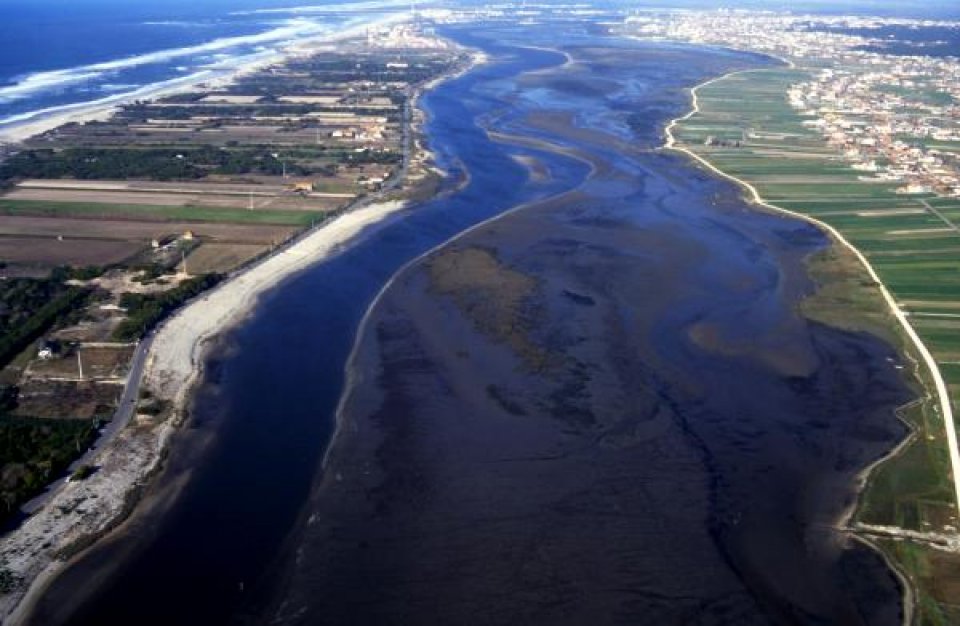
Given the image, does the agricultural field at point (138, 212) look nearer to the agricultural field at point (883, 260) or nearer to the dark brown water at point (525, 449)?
the dark brown water at point (525, 449)

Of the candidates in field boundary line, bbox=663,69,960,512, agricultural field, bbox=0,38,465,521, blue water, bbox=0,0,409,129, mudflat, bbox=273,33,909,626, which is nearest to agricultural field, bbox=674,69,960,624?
field boundary line, bbox=663,69,960,512

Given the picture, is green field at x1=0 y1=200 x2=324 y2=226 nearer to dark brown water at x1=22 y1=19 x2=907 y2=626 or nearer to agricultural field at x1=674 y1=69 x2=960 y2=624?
dark brown water at x1=22 y1=19 x2=907 y2=626

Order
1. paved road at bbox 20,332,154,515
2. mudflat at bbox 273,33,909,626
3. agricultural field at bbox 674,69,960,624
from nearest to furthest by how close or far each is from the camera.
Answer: mudflat at bbox 273,33,909,626 → paved road at bbox 20,332,154,515 → agricultural field at bbox 674,69,960,624

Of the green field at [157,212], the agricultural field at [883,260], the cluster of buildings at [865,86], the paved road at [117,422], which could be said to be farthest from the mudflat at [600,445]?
the cluster of buildings at [865,86]

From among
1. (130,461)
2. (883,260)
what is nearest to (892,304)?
(883,260)

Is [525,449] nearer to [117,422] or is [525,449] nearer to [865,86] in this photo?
[117,422]
